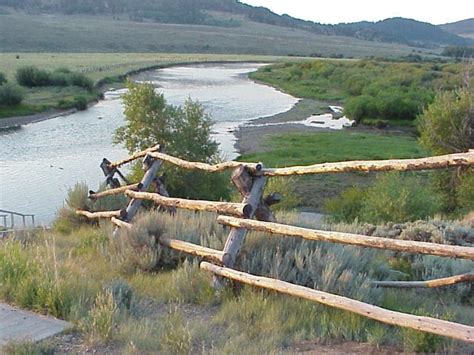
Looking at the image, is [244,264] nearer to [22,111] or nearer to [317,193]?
[317,193]

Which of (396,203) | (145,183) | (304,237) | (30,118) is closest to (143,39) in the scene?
(30,118)

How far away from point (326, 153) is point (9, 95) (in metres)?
25.3

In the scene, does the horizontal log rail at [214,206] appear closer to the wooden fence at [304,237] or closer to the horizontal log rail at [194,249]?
the wooden fence at [304,237]

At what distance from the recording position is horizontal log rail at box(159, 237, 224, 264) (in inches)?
255

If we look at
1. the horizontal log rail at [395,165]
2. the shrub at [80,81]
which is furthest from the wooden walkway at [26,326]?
the shrub at [80,81]

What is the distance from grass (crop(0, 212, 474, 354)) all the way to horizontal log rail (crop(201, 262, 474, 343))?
0.51 feet

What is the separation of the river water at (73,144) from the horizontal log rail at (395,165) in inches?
513

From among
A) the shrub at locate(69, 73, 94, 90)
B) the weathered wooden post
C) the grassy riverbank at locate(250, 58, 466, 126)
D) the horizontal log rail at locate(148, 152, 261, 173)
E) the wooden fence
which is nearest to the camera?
the wooden fence

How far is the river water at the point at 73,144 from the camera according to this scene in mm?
23891

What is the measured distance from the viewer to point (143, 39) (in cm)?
14800

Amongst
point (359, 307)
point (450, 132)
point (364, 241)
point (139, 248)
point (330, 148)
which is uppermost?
point (364, 241)

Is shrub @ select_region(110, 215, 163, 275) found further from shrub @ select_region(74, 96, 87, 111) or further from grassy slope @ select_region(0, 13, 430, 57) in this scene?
grassy slope @ select_region(0, 13, 430, 57)

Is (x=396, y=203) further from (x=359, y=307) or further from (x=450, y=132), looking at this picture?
(x=359, y=307)

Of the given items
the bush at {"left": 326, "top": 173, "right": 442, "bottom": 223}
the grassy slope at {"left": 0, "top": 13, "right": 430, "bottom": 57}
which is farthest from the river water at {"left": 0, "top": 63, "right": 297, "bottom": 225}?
the grassy slope at {"left": 0, "top": 13, "right": 430, "bottom": 57}
